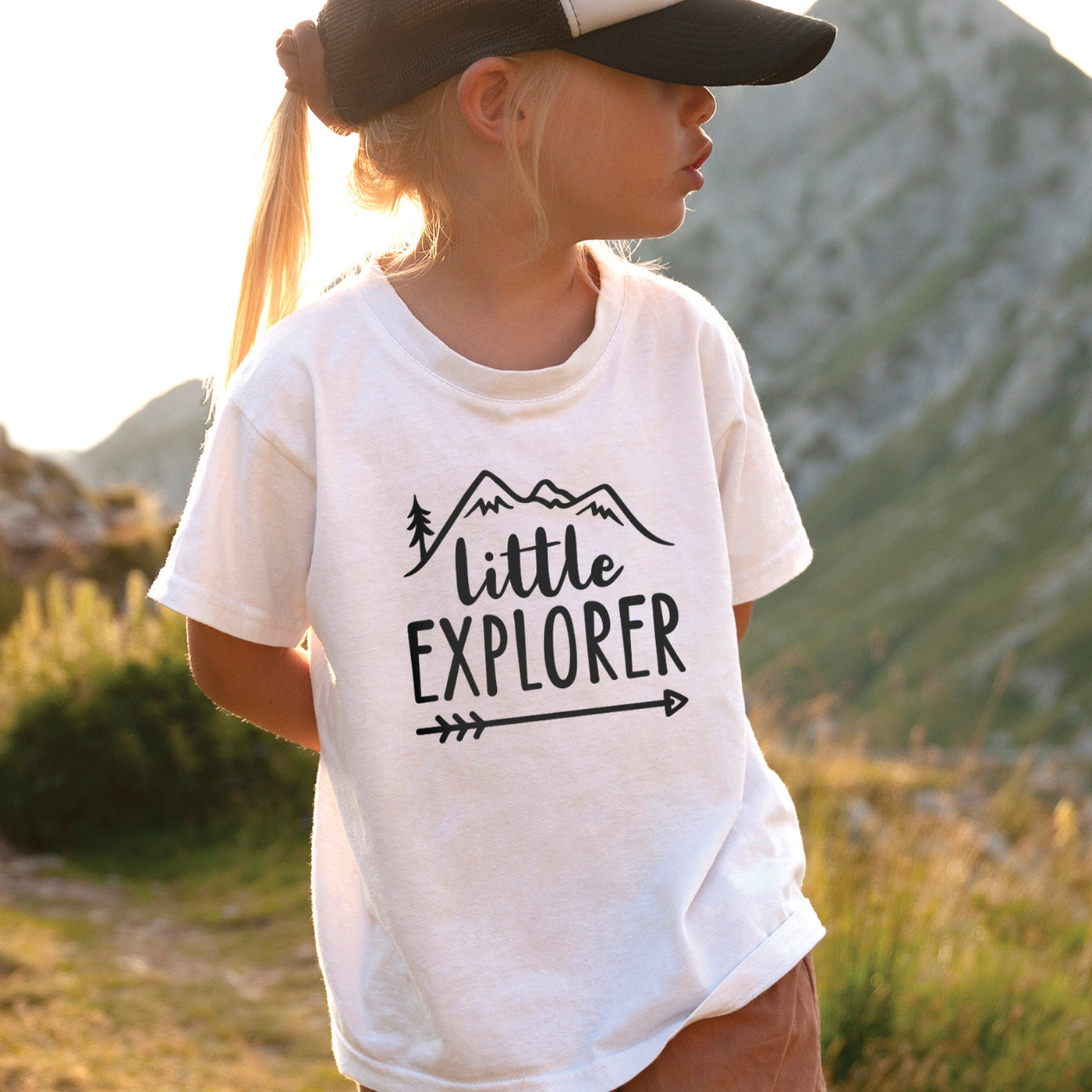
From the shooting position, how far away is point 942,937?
140 inches

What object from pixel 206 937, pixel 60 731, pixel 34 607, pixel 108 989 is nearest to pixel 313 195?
pixel 108 989

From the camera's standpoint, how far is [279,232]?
62.1 inches

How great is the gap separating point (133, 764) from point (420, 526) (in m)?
4.50

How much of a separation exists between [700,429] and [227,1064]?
8.36ft

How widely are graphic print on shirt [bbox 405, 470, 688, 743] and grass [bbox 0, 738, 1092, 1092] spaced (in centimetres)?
194

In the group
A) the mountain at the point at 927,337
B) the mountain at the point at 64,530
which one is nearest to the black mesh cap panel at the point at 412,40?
the mountain at the point at 64,530

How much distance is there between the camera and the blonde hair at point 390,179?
1389 mm

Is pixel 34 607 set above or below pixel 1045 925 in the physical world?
above

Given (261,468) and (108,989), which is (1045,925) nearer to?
(108,989)

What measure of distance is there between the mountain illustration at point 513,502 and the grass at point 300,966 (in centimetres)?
202

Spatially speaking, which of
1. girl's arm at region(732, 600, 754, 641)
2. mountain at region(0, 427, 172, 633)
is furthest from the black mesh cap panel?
mountain at region(0, 427, 172, 633)

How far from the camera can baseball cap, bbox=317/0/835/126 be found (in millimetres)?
→ 1349

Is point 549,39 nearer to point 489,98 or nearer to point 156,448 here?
point 489,98

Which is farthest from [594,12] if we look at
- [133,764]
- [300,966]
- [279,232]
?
[133,764]
